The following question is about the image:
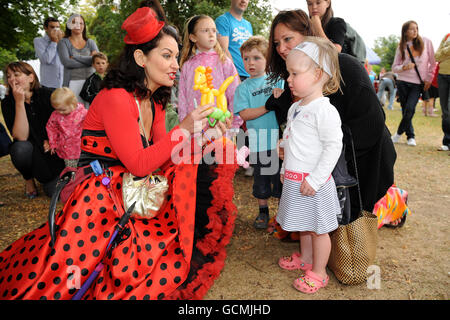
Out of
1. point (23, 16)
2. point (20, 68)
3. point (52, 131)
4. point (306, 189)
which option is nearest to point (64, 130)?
point (52, 131)

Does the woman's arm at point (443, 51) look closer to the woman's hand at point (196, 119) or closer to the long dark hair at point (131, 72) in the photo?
the long dark hair at point (131, 72)

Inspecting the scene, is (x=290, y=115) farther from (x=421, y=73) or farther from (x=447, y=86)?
(x=421, y=73)

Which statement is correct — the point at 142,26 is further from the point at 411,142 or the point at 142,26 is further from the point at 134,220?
the point at 411,142

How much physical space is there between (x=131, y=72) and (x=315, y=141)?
4.15ft

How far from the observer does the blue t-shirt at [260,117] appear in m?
3.28

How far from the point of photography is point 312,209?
224 centimetres

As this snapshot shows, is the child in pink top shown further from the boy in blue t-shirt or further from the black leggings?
the boy in blue t-shirt

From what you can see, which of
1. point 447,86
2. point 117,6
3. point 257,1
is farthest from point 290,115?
point 117,6

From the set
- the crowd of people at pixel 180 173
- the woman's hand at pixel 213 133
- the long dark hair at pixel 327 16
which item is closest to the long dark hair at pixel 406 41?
the long dark hair at pixel 327 16

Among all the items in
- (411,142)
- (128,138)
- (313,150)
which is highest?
(128,138)

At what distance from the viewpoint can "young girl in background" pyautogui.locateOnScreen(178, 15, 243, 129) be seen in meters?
4.12

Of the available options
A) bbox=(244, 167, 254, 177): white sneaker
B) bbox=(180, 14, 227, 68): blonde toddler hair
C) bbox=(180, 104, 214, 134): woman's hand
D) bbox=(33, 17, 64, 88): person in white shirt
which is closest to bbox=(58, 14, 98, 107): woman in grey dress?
bbox=(33, 17, 64, 88): person in white shirt

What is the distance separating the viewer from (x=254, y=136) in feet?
11.0
